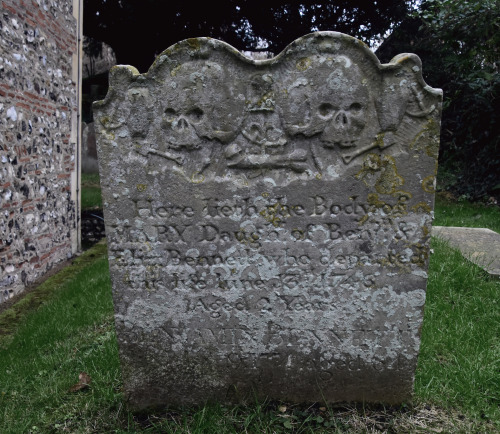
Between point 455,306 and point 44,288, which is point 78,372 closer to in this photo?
point 44,288

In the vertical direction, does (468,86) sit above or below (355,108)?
above

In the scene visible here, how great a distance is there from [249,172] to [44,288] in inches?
163

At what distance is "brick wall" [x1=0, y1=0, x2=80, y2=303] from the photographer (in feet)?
16.8

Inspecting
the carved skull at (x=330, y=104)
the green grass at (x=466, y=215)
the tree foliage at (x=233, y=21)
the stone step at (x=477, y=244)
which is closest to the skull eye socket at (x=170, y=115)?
the carved skull at (x=330, y=104)

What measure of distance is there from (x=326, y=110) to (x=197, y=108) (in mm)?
683

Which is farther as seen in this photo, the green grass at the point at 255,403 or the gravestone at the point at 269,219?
the green grass at the point at 255,403

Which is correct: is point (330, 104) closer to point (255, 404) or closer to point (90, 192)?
point (255, 404)

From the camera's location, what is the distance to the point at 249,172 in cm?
253

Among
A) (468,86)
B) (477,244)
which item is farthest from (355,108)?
(468,86)

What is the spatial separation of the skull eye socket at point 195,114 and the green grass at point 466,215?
583 centimetres

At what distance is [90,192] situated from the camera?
1400 cm

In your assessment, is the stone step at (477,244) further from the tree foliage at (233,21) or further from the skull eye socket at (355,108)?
the tree foliage at (233,21)

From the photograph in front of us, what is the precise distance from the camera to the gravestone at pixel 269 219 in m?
2.44

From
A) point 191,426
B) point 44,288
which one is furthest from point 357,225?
point 44,288
